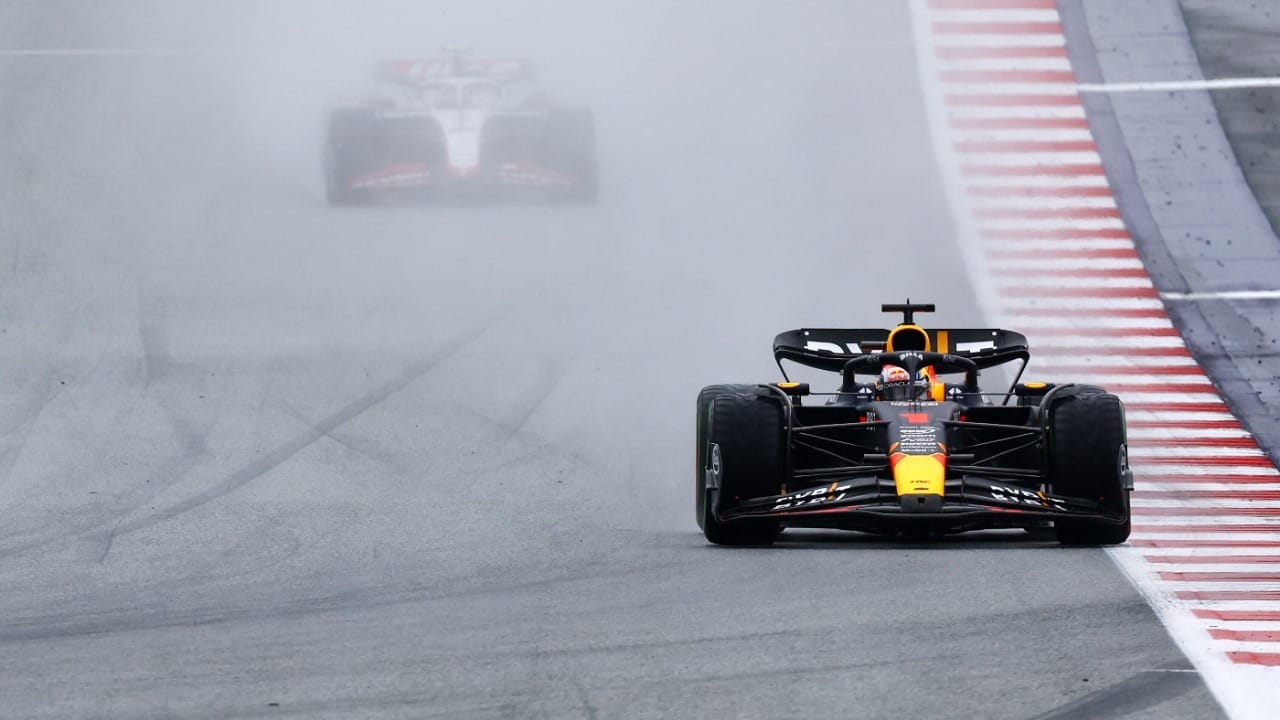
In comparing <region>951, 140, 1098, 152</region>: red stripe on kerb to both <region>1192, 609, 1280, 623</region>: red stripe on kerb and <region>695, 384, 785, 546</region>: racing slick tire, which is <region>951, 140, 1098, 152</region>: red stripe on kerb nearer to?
<region>695, 384, 785, 546</region>: racing slick tire

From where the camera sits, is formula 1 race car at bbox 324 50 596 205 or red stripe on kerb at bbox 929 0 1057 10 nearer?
formula 1 race car at bbox 324 50 596 205

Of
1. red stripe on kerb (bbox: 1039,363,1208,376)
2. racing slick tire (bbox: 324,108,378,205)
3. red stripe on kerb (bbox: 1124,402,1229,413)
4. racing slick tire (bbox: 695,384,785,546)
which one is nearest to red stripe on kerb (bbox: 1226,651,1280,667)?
racing slick tire (bbox: 695,384,785,546)

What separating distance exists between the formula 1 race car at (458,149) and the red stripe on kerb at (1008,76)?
445 centimetres

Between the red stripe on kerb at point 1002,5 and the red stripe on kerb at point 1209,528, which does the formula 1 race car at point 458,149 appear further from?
the red stripe on kerb at point 1209,528

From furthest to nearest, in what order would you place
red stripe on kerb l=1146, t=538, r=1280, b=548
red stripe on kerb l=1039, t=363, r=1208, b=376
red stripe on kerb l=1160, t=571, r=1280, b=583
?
red stripe on kerb l=1039, t=363, r=1208, b=376
red stripe on kerb l=1146, t=538, r=1280, b=548
red stripe on kerb l=1160, t=571, r=1280, b=583

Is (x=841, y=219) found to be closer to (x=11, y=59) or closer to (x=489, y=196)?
(x=489, y=196)

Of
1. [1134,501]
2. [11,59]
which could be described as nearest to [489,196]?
[11,59]

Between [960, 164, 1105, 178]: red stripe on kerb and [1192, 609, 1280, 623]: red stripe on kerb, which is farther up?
[960, 164, 1105, 178]: red stripe on kerb

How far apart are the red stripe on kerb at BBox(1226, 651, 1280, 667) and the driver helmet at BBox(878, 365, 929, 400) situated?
12.4 ft

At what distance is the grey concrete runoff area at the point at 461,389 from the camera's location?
7703 mm

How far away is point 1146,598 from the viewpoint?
9109 millimetres

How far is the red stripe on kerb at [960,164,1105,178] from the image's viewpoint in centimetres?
2047

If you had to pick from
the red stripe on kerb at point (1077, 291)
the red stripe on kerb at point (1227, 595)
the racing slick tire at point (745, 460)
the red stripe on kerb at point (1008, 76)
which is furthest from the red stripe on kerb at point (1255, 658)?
the red stripe on kerb at point (1008, 76)

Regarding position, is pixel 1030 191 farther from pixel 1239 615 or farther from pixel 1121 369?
pixel 1239 615
